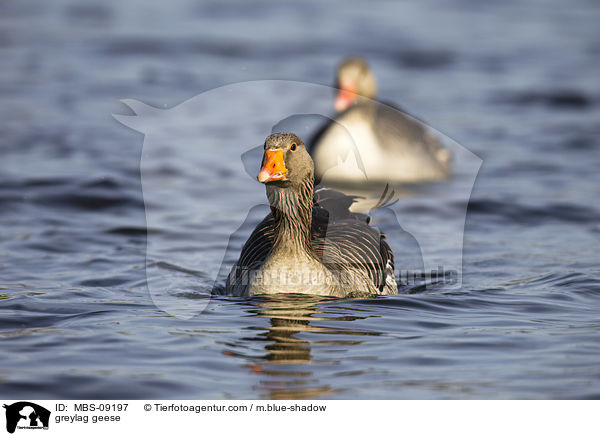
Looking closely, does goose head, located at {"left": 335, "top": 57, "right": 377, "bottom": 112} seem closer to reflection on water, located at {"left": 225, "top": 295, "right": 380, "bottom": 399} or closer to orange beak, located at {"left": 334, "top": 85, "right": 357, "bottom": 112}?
orange beak, located at {"left": 334, "top": 85, "right": 357, "bottom": 112}

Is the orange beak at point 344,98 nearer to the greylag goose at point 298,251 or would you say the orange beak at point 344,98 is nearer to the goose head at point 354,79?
the goose head at point 354,79

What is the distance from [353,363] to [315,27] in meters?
19.3

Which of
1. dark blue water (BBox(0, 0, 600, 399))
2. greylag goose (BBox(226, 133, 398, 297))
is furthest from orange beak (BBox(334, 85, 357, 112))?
greylag goose (BBox(226, 133, 398, 297))

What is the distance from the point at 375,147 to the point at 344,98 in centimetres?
122

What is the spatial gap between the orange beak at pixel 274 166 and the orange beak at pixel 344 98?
7090mm

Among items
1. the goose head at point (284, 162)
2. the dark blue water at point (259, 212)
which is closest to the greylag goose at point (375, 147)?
the dark blue water at point (259, 212)

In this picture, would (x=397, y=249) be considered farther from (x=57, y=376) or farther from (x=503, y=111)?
(x=503, y=111)

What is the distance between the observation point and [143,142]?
16.8m

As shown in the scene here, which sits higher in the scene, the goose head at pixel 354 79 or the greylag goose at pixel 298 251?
the goose head at pixel 354 79

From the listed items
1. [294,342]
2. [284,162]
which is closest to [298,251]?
[284,162]

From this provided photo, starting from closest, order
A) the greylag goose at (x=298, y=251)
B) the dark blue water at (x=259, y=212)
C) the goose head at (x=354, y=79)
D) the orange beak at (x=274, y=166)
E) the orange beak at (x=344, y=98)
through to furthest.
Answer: the dark blue water at (x=259, y=212)
the orange beak at (x=274, y=166)
the greylag goose at (x=298, y=251)
the orange beak at (x=344, y=98)
the goose head at (x=354, y=79)

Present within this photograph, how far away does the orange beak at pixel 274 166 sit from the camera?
8086mm

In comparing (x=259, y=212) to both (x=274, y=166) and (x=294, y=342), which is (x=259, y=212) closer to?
(x=274, y=166)

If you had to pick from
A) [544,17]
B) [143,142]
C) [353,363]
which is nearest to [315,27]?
[544,17]
